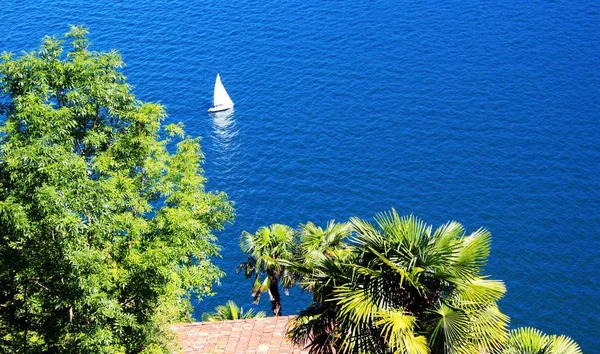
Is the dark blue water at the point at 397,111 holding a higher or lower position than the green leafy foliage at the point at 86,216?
higher

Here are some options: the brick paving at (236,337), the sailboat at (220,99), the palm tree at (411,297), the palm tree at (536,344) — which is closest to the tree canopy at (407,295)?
the palm tree at (411,297)

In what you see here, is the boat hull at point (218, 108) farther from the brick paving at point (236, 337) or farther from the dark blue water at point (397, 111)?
the brick paving at point (236, 337)

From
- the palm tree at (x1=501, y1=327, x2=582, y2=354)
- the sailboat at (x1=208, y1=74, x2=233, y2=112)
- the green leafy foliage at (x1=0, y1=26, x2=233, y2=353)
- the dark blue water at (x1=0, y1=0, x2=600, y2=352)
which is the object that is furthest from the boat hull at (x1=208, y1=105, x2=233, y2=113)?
the palm tree at (x1=501, y1=327, x2=582, y2=354)

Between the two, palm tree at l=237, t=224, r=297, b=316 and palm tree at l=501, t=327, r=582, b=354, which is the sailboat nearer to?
palm tree at l=237, t=224, r=297, b=316

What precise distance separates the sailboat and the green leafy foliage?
46.3 m

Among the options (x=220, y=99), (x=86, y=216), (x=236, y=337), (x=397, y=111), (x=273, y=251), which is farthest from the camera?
(x=220, y=99)

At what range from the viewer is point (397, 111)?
73875 mm

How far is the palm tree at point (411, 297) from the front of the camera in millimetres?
18969

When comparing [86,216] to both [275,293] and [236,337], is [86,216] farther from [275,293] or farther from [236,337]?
[275,293]

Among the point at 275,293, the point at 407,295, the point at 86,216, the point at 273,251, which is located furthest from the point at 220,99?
the point at 407,295

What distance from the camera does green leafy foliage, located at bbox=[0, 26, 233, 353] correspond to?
80.2 feet

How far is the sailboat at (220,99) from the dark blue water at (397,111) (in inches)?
39.8

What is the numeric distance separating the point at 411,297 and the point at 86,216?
1076cm

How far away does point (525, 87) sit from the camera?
75.6 meters
